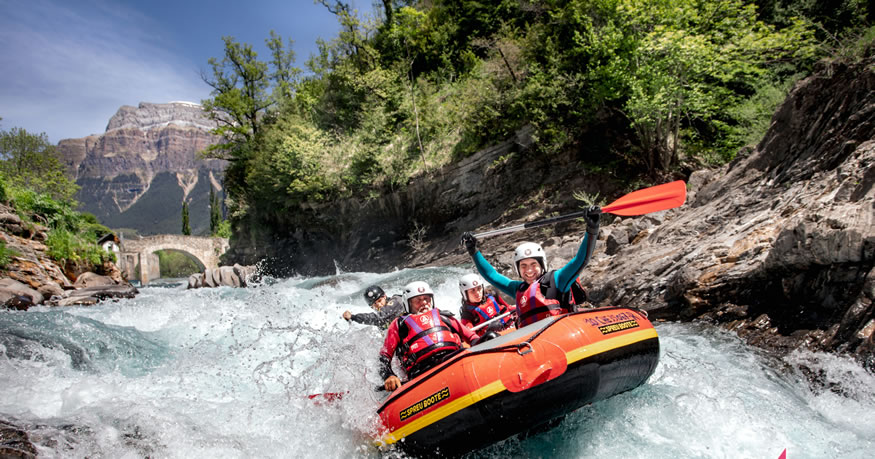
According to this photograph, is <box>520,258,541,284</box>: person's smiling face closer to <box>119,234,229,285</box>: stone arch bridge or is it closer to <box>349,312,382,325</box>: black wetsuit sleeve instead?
<box>349,312,382,325</box>: black wetsuit sleeve

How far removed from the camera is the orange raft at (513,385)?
2.90 metres

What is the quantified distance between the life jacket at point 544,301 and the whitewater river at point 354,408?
851mm

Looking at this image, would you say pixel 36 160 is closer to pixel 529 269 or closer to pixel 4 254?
pixel 4 254

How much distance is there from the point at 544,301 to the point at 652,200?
1.79 metres

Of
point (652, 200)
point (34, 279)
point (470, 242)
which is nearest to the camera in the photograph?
point (652, 200)

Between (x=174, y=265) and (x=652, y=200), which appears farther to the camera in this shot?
(x=174, y=265)

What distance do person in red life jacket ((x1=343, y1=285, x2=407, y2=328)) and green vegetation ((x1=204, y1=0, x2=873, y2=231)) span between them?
729cm

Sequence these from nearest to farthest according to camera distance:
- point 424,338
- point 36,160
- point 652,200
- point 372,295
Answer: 1. point 424,338
2. point 652,200
3. point 372,295
4. point 36,160

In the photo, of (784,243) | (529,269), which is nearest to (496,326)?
(529,269)

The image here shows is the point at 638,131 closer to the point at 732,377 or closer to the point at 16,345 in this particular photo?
the point at 732,377

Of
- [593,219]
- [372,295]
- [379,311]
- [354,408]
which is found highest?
[593,219]

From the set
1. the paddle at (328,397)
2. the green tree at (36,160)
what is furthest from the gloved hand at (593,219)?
the green tree at (36,160)

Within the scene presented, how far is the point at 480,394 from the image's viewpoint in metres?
2.89

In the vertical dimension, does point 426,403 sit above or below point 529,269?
below
